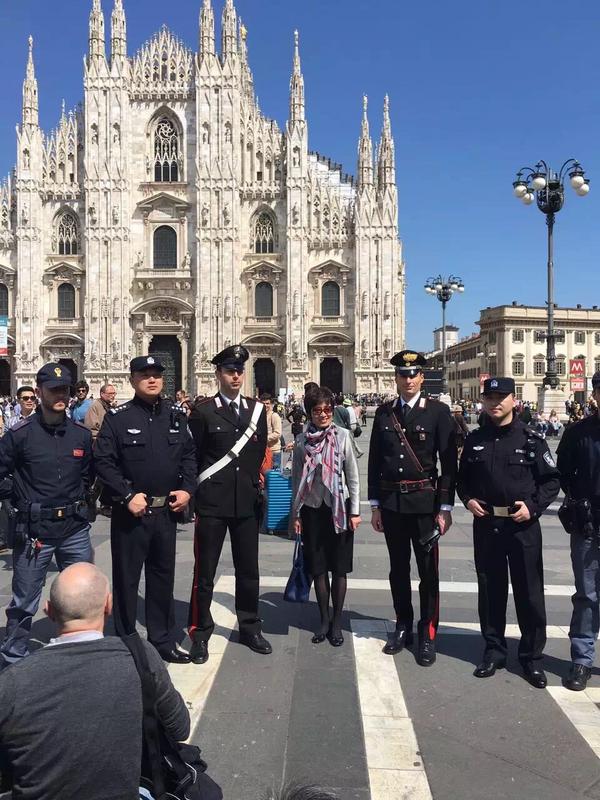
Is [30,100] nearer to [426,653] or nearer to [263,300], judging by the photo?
[263,300]

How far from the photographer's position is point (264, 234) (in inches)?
1532

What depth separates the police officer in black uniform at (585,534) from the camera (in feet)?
13.9

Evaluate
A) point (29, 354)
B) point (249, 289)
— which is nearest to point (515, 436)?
point (249, 289)

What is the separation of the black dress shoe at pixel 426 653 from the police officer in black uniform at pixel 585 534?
882 mm

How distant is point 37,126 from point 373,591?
131 feet

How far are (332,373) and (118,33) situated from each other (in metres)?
23.4

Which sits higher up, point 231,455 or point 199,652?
point 231,455

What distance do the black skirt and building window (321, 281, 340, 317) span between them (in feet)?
113

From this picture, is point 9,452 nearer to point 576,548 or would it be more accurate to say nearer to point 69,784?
point 69,784

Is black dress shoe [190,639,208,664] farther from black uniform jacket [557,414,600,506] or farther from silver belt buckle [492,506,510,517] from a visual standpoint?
black uniform jacket [557,414,600,506]

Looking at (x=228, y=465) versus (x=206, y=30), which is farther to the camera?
(x=206, y=30)

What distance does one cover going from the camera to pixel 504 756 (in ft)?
11.0

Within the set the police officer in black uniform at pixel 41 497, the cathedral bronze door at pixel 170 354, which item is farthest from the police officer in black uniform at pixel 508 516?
the cathedral bronze door at pixel 170 354

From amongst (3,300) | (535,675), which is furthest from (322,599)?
(3,300)
